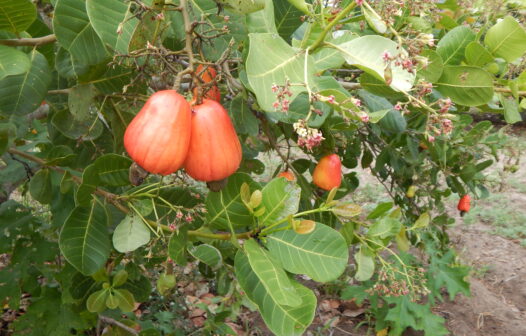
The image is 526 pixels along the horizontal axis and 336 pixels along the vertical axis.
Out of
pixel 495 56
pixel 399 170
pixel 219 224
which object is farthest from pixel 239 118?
pixel 399 170

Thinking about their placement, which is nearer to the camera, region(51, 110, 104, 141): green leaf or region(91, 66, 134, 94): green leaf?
region(91, 66, 134, 94): green leaf

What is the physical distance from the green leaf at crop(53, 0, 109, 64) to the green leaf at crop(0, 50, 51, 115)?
16 centimetres

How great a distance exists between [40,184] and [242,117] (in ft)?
1.88

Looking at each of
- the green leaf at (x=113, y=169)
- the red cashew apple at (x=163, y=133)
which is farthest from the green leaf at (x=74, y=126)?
the red cashew apple at (x=163, y=133)

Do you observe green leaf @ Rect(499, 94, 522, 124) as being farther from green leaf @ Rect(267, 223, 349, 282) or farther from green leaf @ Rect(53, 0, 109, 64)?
green leaf @ Rect(53, 0, 109, 64)

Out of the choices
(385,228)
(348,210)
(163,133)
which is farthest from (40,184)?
(385,228)

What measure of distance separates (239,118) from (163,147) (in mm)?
443

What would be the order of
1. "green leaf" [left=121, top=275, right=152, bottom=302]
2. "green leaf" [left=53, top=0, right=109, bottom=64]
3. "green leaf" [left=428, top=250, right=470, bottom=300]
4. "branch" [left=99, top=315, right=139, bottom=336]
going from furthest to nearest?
"green leaf" [left=428, top=250, right=470, bottom=300]
"branch" [left=99, top=315, right=139, bottom=336]
"green leaf" [left=121, top=275, right=152, bottom=302]
"green leaf" [left=53, top=0, right=109, bottom=64]

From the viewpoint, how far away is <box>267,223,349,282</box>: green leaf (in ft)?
2.89

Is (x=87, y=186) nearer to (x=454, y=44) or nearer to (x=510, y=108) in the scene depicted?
(x=454, y=44)

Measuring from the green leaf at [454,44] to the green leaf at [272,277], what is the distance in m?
0.61

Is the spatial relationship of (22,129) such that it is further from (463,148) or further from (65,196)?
(463,148)

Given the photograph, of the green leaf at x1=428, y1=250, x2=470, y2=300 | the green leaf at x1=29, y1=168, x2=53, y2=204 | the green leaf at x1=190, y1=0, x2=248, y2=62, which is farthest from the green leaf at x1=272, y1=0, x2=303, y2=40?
the green leaf at x1=428, y1=250, x2=470, y2=300

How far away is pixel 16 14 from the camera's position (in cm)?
85
